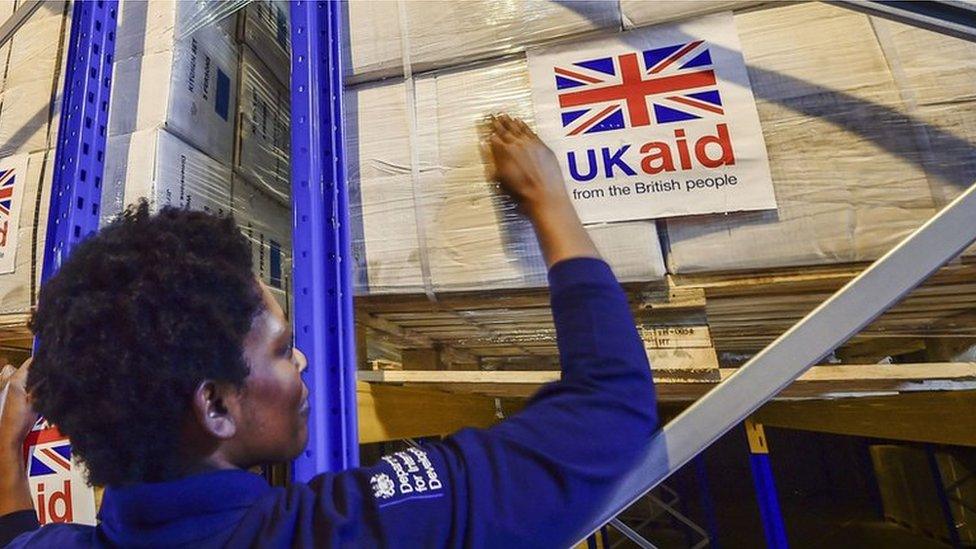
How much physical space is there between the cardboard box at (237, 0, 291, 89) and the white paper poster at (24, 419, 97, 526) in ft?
6.12

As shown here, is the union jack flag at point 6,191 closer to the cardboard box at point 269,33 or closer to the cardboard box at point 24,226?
the cardboard box at point 24,226

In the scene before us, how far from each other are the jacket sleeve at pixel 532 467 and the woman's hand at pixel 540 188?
0.30ft

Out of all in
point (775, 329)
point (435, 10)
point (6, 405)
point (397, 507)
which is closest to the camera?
point (397, 507)

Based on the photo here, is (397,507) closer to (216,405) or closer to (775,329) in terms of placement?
(216,405)

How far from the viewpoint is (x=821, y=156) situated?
1.58 metres

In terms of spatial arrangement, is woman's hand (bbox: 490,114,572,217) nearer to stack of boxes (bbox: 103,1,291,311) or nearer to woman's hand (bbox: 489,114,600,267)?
woman's hand (bbox: 489,114,600,267)

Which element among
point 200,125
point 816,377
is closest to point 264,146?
point 200,125

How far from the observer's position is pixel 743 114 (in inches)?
63.8

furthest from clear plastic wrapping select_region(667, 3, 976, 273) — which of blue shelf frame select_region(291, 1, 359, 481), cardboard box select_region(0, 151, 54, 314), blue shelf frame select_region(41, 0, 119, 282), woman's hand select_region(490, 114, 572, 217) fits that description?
cardboard box select_region(0, 151, 54, 314)

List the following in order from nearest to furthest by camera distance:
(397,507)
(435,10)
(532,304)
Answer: (397,507) < (532,304) < (435,10)

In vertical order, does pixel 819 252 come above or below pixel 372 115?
below

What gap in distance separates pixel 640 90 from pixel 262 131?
1.77m

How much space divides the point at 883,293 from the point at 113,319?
120 centimetres

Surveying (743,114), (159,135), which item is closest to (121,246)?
(159,135)
